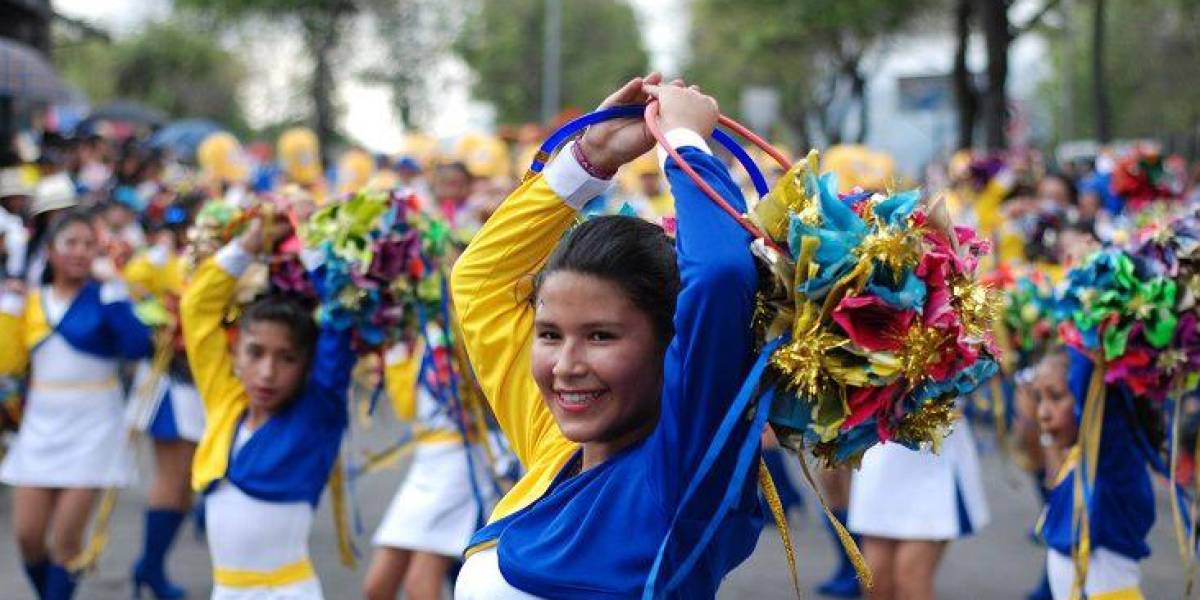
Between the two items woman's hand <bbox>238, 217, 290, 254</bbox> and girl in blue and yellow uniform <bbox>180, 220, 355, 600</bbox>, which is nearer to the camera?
girl in blue and yellow uniform <bbox>180, 220, 355, 600</bbox>

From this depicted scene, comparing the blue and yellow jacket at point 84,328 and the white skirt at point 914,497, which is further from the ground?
the blue and yellow jacket at point 84,328

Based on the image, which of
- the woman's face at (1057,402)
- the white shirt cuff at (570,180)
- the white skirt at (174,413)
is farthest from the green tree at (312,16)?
the white shirt cuff at (570,180)

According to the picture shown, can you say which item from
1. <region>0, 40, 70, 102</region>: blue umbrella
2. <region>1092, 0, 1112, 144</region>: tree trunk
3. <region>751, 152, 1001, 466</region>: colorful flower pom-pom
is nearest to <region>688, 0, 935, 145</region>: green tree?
<region>1092, 0, 1112, 144</region>: tree trunk

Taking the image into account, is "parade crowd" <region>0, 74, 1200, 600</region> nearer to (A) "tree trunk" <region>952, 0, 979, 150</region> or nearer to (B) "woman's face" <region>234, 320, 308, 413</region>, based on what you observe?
(B) "woman's face" <region>234, 320, 308, 413</region>

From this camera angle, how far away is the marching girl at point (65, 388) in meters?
6.24

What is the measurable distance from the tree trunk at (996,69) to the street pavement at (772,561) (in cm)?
841

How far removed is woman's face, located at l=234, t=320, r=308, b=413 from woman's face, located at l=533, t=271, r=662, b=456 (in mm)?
2226

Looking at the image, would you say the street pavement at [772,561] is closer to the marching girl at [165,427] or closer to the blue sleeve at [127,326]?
the marching girl at [165,427]

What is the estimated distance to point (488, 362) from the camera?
10.2 ft

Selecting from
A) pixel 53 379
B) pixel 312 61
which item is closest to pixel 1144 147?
pixel 53 379

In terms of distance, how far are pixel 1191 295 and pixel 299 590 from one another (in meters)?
2.85

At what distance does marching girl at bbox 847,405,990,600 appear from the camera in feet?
18.7

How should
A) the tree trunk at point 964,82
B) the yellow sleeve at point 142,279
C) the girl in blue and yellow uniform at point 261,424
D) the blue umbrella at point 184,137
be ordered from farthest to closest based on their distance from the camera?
the blue umbrella at point 184,137
the tree trunk at point 964,82
the yellow sleeve at point 142,279
the girl in blue and yellow uniform at point 261,424

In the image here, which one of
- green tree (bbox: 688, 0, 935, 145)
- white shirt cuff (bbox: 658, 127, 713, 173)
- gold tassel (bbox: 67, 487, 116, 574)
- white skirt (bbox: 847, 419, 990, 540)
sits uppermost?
green tree (bbox: 688, 0, 935, 145)
